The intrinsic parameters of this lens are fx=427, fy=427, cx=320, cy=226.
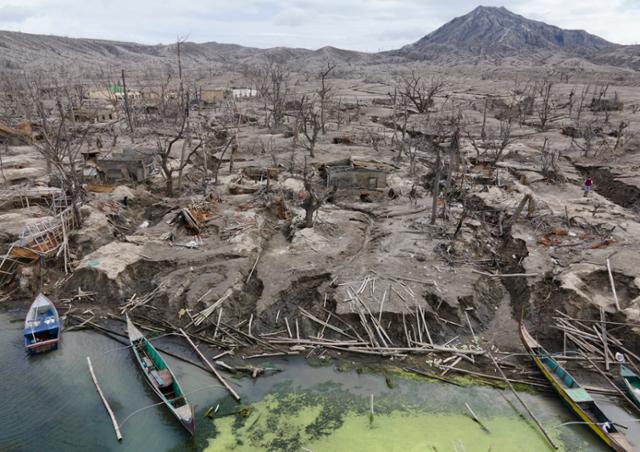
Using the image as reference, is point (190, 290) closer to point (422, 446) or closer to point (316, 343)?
point (316, 343)

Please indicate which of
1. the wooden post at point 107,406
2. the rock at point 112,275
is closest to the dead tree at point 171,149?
the rock at point 112,275

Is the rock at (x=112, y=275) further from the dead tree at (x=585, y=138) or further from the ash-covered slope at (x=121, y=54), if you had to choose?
the ash-covered slope at (x=121, y=54)

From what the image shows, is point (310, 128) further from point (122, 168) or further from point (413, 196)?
point (413, 196)

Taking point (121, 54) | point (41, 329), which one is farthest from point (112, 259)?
point (121, 54)

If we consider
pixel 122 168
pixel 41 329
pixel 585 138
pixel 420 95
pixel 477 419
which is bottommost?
pixel 477 419

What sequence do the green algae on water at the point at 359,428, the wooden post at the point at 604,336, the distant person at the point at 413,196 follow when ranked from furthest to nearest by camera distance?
the distant person at the point at 413,196 → the wooden post at the point at 604,336 → the green algae on water at the point at 359,428

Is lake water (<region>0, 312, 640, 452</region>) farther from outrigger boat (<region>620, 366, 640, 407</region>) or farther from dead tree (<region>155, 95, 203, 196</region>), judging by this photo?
dead tree (<region>155, 95, 203, 196</region>)
